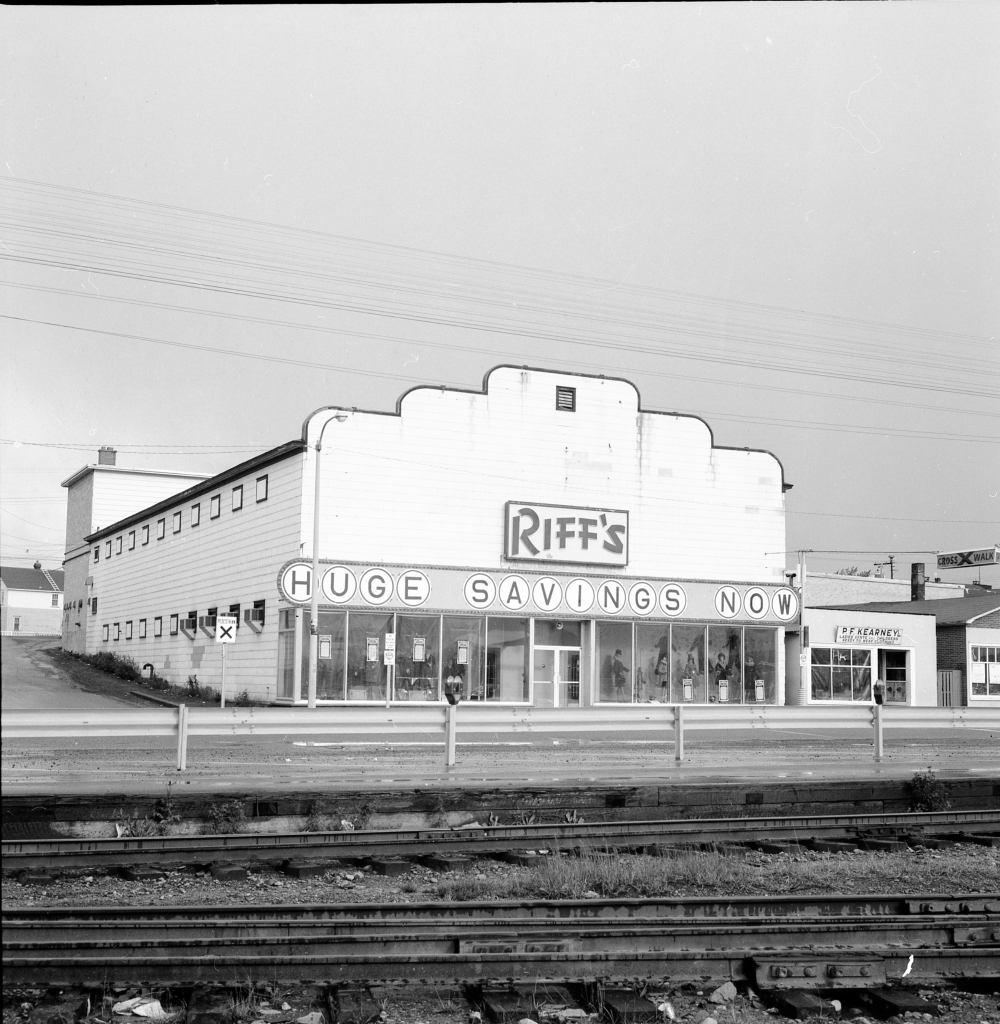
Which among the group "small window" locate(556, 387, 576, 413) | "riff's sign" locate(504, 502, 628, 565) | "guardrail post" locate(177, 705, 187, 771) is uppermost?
"small window" locate(556, 387, 576, 413)

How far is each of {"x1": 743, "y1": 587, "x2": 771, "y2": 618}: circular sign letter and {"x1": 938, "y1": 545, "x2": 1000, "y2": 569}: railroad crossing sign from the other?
1155 inches

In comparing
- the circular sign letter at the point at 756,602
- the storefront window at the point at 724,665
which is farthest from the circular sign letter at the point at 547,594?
the circular sign letter at the point at 756,602

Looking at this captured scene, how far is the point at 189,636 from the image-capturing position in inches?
1741

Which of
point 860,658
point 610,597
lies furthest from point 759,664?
point 610,597

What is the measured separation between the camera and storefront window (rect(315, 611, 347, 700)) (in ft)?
114

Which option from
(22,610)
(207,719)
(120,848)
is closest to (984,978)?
(120,848)

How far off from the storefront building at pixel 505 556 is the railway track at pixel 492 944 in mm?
26653

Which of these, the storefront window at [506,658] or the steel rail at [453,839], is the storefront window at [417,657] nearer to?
the storefront window at [506,658]

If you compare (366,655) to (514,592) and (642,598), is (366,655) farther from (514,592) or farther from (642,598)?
(642,598)

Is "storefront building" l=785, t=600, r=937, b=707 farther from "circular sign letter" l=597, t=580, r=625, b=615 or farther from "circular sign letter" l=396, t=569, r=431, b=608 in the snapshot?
"circular sign letter" l=396, t=569, r=431, b=608

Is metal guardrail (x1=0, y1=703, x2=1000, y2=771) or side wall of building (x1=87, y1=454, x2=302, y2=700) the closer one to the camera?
metal guardrail (x1=0, y1=703, x2=1000, y2=771)

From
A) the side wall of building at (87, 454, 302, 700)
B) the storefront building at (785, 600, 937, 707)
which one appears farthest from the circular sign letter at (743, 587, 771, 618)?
the side wall of building at (87, 454, 302, 700)

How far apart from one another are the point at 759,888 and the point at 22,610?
109 meters

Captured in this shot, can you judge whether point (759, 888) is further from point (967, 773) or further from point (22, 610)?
point (22, 610)
